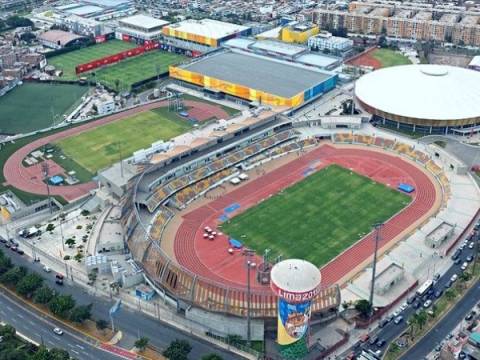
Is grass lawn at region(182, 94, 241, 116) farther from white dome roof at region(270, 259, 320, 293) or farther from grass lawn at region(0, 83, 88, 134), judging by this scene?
white dome roof at region(270, 259, 320, 293)

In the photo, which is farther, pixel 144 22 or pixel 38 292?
pixel 144 22

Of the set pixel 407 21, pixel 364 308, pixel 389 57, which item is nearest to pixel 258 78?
pixel 389 57

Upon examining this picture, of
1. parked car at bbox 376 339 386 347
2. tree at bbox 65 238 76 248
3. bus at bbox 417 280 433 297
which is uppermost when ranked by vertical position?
tree at bbox 65 238 76 248

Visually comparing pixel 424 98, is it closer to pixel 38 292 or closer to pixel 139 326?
pixel 139 326

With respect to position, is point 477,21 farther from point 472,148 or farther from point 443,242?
point 443,242

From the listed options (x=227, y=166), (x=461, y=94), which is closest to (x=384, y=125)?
(x=461, y=94)

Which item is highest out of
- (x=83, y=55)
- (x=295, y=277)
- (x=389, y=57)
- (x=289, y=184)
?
(x=295, y=277)

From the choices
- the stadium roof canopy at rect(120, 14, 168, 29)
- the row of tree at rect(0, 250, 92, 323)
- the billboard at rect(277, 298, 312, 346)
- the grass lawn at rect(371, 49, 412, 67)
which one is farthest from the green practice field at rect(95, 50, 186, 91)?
the billboard at rect(277, 298, 312, 346)
